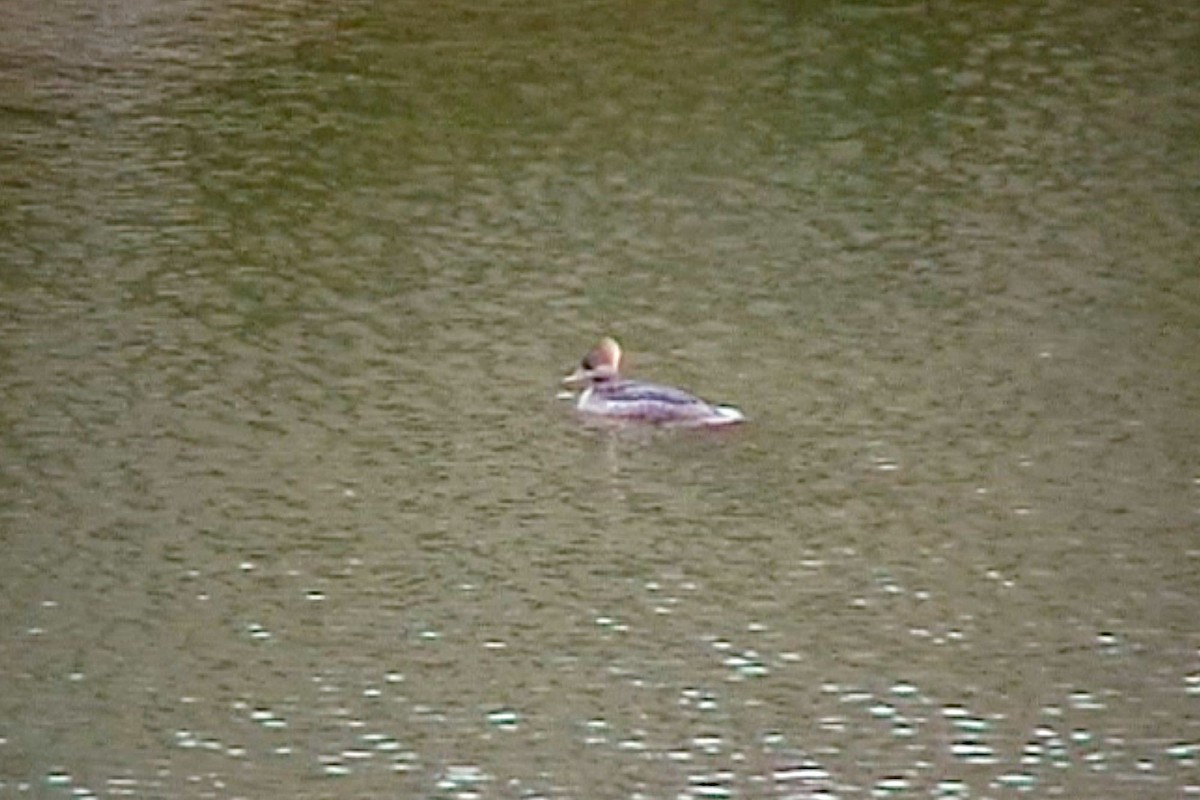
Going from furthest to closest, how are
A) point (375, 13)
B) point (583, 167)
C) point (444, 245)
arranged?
point (375, 13) → point (583, 167) → point (444, 245)

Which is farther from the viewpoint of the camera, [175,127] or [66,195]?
[175,127]

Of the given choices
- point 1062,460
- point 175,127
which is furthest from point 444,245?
point 1062,460

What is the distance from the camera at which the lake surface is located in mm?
10352

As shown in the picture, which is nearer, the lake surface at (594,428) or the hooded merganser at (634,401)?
the lake surface at (594,428)

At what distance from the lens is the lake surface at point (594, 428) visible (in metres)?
10.4

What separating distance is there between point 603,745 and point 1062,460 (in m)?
3.05

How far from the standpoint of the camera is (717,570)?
37.9ft

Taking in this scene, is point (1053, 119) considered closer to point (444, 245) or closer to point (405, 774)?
point (444, 245)

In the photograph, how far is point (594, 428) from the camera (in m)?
13.1

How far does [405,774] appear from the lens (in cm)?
994

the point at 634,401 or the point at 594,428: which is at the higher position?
the point at 634,401

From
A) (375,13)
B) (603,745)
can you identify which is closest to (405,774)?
(603,745)

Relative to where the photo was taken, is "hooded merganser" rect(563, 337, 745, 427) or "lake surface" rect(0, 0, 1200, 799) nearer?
"lake surface" rect(0, 0, 1200, 799)

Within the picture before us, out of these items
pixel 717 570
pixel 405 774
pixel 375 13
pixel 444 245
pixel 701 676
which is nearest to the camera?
pixel 405 774
